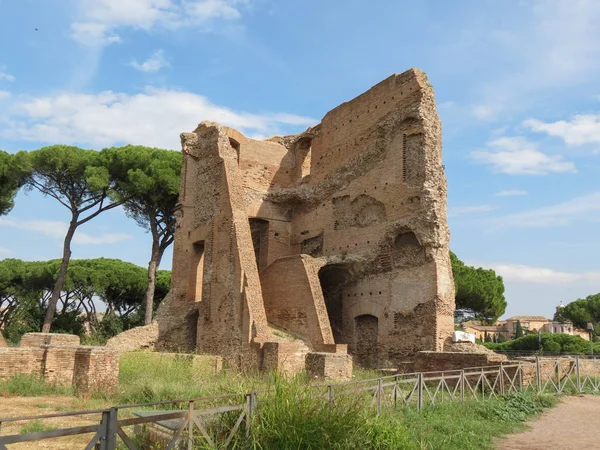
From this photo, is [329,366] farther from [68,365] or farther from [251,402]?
[251,402]

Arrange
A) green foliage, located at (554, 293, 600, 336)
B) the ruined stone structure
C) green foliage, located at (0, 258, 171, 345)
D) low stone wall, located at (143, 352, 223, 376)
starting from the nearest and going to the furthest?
low stone wall, located at (143, 352, 223, 376), the ruined stone structure, green foliage, located at (0, 258, 171, 345), green foliage, located at (554, 293, 600, 336)

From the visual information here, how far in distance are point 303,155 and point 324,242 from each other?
4215mm

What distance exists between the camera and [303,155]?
2025 cm

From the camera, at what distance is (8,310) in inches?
1096

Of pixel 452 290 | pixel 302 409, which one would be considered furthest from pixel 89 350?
pixel 452 290

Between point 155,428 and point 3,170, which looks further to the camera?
point 3,170

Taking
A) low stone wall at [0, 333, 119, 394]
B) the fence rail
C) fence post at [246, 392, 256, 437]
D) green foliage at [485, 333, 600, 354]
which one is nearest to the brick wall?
low stone wall at [0, 333, 119, 394]

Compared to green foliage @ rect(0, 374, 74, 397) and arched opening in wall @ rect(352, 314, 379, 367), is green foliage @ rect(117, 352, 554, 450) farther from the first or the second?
arched opening in wall @ rect(352, 314, 379, 367)

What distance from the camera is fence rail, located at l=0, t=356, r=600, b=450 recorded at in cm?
409

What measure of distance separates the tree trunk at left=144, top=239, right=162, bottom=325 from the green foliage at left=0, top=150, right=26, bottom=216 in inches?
221

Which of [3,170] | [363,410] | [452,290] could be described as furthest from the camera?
[3,170]

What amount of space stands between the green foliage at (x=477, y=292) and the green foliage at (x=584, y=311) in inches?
624

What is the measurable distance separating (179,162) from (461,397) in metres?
16.6

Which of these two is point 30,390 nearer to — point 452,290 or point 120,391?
point 120,391
